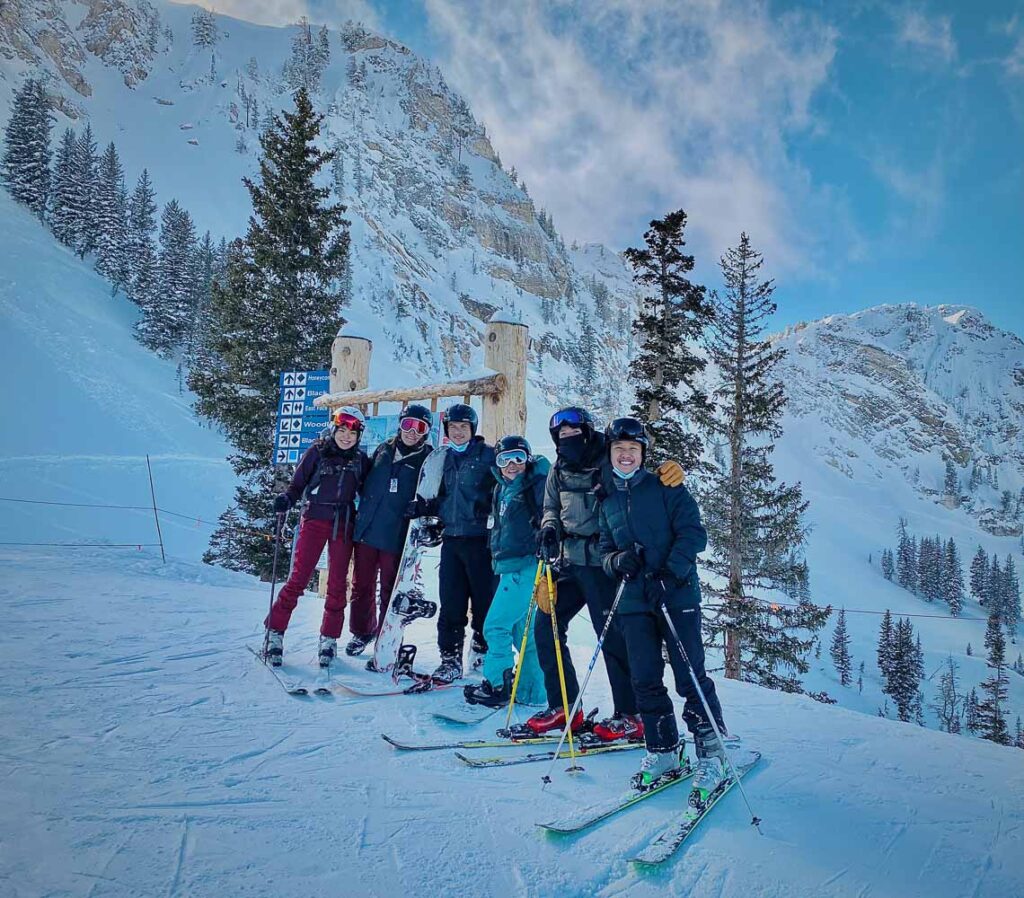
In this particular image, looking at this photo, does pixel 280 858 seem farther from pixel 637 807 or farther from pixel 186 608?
pixel 186 608

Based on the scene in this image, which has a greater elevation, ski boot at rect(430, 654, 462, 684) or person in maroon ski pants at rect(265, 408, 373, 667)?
person in maroon ski pants at rect(265, 408, 373, 667)

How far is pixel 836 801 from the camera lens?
3.10 metres

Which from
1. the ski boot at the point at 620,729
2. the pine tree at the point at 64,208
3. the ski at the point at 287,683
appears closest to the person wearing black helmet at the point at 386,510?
the ski at the point at 287,683

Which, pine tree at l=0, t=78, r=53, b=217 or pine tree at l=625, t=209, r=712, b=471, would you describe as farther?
pine tree at l=0, t=78, r=53, b=217

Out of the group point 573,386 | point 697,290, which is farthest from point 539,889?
point 573,386

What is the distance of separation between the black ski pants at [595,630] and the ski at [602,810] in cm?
76

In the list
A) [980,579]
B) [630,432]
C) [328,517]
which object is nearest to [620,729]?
[630,432]

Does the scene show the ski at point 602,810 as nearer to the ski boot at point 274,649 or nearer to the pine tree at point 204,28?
the ski boot at point 274,649

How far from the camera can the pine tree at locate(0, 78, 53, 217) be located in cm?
4459

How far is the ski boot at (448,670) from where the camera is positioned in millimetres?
4802

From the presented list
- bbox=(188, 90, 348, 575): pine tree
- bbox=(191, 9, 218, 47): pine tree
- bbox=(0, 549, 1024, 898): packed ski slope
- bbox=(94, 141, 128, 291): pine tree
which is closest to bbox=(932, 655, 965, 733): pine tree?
bbox=(188, 90, 348, 575): pine tree

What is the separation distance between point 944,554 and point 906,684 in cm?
8355

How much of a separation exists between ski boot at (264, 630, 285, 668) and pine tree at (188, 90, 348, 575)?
749cm

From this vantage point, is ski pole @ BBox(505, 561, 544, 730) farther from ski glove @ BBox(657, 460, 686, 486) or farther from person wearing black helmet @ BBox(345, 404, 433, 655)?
person wearing black helmet @ BBox(345, 404, 433, 655)
